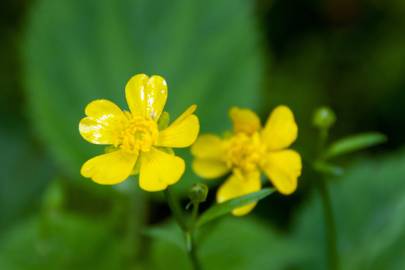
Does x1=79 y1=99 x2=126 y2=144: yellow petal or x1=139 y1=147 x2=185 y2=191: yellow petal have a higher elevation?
x1=79 y1=99 x2=126 y2=144: yellow petal

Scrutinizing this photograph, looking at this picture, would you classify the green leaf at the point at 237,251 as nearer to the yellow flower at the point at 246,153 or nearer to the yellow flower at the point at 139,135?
the yellow flower at the point at 246,153

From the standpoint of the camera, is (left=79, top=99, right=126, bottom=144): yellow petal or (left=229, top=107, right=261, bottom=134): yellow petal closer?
(left=79, top=99, right=126, bottom=144): yellow petal

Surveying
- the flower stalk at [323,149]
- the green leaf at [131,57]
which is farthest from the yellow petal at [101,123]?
the green leaf at [131,57]

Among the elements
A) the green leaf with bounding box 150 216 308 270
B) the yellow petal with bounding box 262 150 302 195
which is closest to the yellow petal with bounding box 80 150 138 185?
the yellow petal with bounding box 262 150 302 195

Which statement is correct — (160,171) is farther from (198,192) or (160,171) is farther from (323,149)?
(323,149)

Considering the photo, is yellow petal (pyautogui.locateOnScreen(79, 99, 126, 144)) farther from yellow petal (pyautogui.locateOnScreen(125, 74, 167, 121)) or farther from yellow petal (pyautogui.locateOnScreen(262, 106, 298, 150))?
yellow petal (pyautogui.locateOnScreen(262, 106, 298, 150))

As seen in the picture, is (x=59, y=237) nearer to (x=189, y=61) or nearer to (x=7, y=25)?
(x=189, y=61)

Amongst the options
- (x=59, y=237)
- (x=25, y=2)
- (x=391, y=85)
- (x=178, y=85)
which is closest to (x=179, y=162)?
(x=59, y=237)
